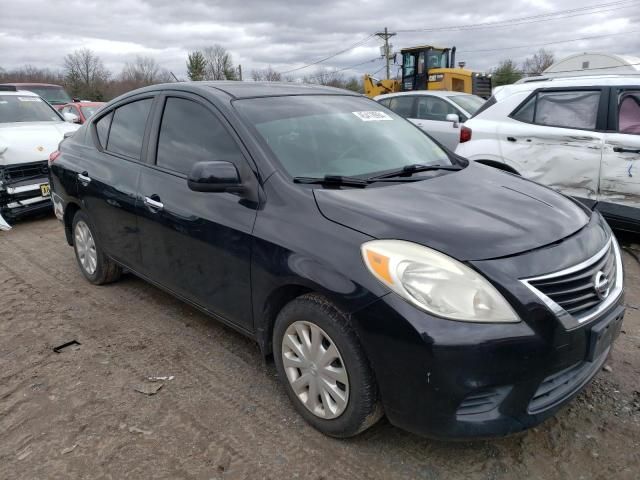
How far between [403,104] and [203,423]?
8.28m

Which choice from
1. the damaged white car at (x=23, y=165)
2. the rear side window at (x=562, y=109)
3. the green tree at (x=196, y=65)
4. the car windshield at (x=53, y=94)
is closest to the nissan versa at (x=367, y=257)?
the rear side window at (x=562, y=109)

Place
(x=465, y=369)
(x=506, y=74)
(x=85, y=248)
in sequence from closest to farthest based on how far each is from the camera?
(x=465, y=369) → (x=85, y=248) → (x=506, y=74)

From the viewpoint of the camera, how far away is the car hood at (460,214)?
2154mm

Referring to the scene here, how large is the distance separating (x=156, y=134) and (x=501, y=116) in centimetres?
404

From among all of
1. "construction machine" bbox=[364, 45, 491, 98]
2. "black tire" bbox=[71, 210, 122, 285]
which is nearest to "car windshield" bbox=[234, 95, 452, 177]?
"black tire" bbox=[71, 210, 122, 285]

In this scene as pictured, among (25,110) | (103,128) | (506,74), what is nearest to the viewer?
(103,128)

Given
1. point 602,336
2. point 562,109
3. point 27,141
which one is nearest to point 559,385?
point 602,336

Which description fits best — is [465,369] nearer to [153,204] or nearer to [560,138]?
[153,204]

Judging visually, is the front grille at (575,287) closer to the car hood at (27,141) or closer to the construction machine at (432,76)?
the car hood at (27,141)

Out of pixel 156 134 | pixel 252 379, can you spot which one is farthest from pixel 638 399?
pixel 156 134

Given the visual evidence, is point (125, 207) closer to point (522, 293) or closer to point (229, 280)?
point (229, 280)

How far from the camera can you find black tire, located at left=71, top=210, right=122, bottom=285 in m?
4.27

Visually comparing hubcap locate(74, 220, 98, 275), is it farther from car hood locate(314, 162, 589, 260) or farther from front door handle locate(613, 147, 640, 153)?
front door handle locate(613, 147, 640, 153)

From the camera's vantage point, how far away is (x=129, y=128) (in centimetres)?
387
